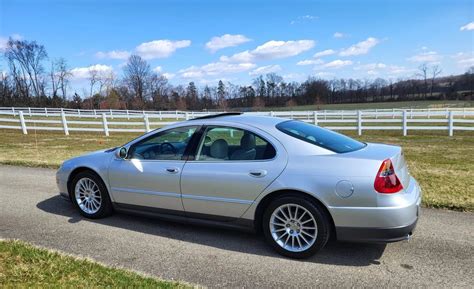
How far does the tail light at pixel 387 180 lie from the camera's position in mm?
3801

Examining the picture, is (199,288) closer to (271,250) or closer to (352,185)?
(271,250)

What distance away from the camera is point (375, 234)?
3.86 metres

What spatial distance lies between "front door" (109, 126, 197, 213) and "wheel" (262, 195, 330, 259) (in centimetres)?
124

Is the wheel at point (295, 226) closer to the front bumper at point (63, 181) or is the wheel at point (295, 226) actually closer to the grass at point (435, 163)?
the grass at point (435, 163)

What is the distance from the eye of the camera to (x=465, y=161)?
9.52 meters

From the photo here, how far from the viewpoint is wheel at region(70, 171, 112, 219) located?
5438mm

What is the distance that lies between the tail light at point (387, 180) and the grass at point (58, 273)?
2113mm

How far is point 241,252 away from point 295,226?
0.71 metres

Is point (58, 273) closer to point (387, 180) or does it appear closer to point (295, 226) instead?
point (295, 226)

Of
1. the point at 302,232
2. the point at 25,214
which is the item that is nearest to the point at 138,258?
the point at 302,232

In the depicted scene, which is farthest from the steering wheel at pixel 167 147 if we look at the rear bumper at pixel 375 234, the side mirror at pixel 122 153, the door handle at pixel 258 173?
the rear bumper at pixel 375 234

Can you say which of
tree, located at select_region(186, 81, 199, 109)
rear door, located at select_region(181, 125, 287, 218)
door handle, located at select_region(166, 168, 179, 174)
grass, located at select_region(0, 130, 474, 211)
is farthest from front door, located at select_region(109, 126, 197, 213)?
tree, located at select_region(186, 81, 199, 109)

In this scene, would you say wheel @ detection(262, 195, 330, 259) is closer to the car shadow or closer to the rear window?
the car shadow

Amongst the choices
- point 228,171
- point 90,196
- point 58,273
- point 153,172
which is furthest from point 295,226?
point 90,196
